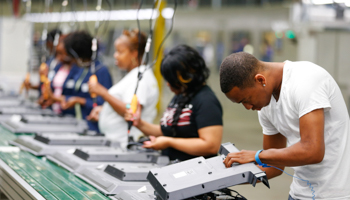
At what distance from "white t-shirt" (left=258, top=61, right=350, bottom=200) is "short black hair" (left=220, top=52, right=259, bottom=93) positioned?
119 millimetres

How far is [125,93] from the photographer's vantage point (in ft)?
8.74

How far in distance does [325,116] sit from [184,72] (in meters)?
0.83

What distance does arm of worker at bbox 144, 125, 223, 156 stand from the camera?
2.02 m

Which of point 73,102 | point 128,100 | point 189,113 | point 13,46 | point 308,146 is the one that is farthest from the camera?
point 13,46

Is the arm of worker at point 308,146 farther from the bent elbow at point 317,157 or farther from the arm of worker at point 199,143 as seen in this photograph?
the arm of worker at point 199,143

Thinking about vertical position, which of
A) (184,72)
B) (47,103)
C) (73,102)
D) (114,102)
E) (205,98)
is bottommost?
(47,103)

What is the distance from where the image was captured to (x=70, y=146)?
2.57m

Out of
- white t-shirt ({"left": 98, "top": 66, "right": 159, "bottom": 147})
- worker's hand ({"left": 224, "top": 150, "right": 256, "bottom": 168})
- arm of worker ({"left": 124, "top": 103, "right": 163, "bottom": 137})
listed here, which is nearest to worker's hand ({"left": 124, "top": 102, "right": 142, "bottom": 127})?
arm of worker ({"left": 124, "top": 103, "right": 163, "bottom": 137})

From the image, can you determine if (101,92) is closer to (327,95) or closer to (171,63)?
(171,63)

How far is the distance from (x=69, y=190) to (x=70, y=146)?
2.53ft

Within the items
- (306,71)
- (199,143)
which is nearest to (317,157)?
(306,71)

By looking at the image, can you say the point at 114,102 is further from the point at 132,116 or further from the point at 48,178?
the point at 48,178

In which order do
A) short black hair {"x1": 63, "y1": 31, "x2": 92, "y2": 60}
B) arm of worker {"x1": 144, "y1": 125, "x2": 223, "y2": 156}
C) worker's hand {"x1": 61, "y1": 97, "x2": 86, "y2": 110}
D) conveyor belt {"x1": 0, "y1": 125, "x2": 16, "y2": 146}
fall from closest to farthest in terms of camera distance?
arm of worker {"x1": 144, "y1": 125, "x2": 223, "y2": 156}, conveyor belt {"x1": 0, "y1": 125, "x2": 16, "y2": 146}, worker's hand {"x1": 61, "y1": 97, "x2": 86, "y2": 110}, short black hair {"x1": 63, "y1": 31, "x2": 92, "y2": 60}

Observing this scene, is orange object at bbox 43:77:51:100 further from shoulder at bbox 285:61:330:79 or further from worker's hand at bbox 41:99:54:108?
shoulder at bbox 285:61:330:79
